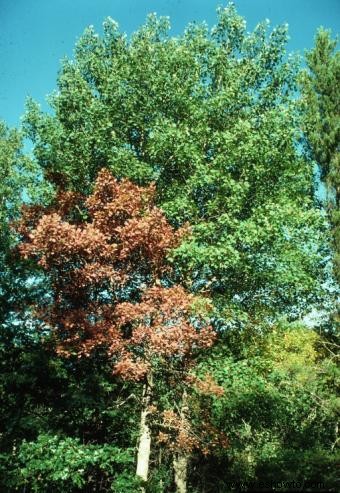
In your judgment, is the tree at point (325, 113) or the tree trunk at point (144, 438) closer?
the tree trunk at point (144, 438)

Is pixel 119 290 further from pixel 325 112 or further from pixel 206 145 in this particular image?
pixel 325 112

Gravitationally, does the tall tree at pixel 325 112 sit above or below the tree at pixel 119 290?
above

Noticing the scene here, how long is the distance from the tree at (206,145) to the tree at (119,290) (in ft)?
4.37

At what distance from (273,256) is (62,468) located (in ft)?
31.1

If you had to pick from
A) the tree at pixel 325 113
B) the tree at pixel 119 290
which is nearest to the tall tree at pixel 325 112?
the tree at pixel 325 113

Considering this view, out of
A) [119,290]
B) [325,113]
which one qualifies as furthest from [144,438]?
[325,113]

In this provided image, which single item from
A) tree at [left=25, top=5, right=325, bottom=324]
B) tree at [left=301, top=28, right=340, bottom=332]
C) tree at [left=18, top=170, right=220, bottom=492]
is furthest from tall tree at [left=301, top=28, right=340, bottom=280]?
tree at [left=18, top=170, right=220, bottom=492]

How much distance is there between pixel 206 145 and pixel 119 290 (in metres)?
6.42

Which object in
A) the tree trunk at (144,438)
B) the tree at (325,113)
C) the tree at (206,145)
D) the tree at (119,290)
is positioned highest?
the tree at (325,113)

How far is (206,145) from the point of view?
1439cm

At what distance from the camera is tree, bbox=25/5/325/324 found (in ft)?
42.9

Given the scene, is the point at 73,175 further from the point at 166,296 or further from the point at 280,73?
the point at 280,73

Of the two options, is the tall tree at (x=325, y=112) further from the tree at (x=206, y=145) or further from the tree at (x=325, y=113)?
the tree at (x=206, y=145)

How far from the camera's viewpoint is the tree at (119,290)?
1077 centimetres
